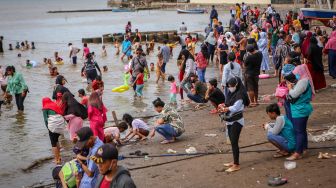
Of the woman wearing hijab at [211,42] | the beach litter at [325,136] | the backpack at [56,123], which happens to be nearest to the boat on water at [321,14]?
the woman wearing hijab at [211,42]

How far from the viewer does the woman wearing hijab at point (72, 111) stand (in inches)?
432

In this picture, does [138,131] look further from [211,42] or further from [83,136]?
[211,42]

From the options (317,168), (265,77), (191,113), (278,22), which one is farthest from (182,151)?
(278,22)

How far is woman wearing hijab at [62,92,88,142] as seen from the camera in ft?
36.0

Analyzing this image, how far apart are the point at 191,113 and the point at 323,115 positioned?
4.06 meters

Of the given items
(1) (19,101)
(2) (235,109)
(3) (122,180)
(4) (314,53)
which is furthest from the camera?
(1) (19,101)

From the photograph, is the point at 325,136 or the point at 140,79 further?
the point at 140,79

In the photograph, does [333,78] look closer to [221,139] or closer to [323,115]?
[323,115]

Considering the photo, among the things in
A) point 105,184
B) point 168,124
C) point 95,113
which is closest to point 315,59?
point 168,124

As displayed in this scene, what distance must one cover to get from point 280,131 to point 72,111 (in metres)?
4.11

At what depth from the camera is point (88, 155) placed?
22.2ft

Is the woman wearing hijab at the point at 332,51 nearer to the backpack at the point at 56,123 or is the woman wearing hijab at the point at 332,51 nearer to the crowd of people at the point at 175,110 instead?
the crowd of people at the point at 175,110

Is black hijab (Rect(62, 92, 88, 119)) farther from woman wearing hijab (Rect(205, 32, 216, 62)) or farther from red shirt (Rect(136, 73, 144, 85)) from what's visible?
woman wearing hijab (Rect(205, 32, 216, 62))

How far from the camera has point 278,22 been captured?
115ft
